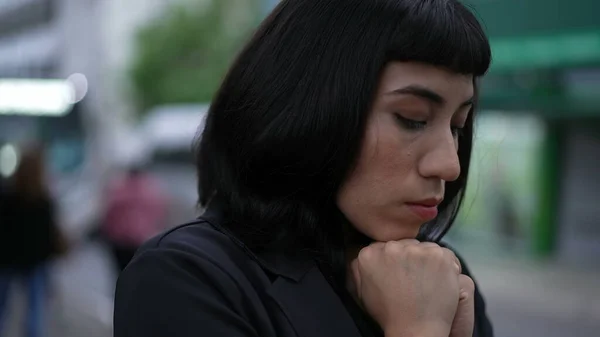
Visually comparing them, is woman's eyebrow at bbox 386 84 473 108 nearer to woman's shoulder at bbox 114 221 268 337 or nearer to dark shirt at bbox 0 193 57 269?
woman's shoulder at bbox 114 221 268 337

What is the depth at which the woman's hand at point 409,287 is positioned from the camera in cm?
142

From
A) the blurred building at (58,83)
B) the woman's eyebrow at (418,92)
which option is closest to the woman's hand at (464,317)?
the woman's eyebrow at (418,92)

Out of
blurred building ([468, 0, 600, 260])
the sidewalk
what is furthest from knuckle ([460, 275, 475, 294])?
blurred building ([468, 0, 600, 260])

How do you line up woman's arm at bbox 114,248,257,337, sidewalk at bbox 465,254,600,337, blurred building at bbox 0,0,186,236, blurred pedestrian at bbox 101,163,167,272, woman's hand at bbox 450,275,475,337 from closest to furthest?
woman's arm at bbox 114,248,257,337 < woman's hand at bbox 450,275,475,337 < blurred pedestrian at bbox 101,163,167,272 < sidewalk at bbox 465,254,600,337 < blurred building at bbox 0,0,186,236

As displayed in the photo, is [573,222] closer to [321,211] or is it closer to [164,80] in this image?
[321,211]

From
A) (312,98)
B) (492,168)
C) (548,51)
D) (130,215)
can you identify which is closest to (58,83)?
(130,215)

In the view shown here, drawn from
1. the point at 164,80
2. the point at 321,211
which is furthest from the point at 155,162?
the point at 164,80

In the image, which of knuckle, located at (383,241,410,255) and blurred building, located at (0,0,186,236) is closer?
knuckle, located at (383,241,410,255)

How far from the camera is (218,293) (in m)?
1.35

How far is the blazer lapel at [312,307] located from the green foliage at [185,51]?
36.2 meters

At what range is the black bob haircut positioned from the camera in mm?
1446

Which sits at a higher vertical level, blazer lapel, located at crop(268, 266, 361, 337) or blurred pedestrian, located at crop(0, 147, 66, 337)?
blazer lapel, located at crop(268, 266, 361, 337)

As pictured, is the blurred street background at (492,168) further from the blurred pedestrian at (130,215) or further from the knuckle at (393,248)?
the knuckle at (393,248)

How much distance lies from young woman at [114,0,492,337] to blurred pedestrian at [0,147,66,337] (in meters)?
5.67
